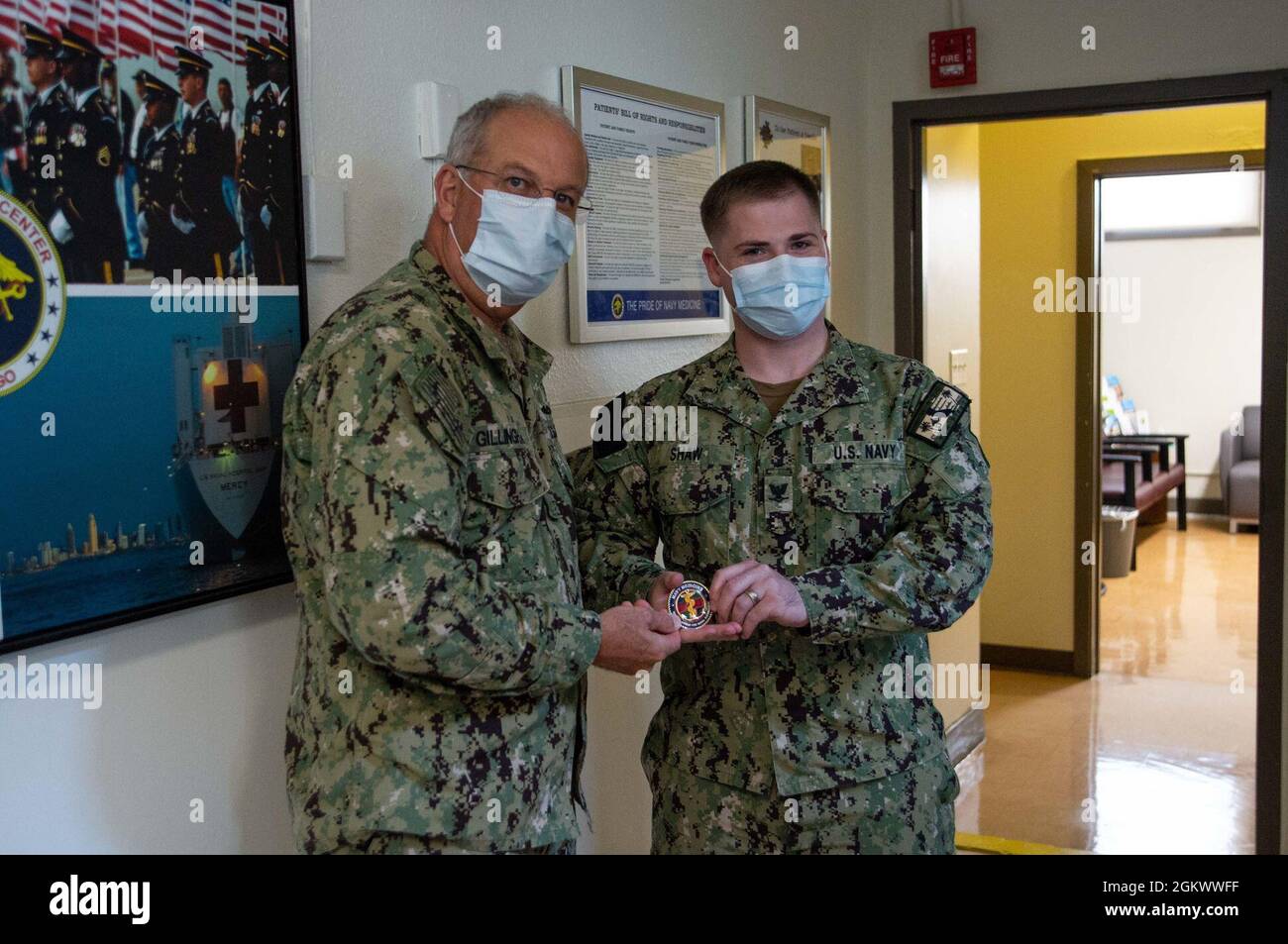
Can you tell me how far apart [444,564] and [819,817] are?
0.76 metres

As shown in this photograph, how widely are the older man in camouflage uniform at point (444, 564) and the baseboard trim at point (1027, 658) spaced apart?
14.1ft

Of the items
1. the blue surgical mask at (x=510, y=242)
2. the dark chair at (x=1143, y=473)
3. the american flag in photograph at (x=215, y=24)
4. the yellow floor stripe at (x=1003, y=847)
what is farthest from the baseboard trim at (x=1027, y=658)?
the american flag in photograph at (x=215, y=24)

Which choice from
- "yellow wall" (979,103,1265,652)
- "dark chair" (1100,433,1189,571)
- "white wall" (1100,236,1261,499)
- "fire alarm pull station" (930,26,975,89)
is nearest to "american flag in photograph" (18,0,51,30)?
"fire alarm pull station" (930,26,975,89)

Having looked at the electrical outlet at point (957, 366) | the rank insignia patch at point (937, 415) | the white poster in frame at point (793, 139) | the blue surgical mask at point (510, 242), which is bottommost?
the rank insignia patch at point (937, 415)

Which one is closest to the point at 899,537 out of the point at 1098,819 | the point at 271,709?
the point at 271,709

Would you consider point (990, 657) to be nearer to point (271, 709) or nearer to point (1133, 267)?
point (271, 709)

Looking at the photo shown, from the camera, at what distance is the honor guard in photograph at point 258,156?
1613 millimetres

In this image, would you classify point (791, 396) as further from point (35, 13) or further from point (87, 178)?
point (35, 13)

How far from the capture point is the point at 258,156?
1636mm

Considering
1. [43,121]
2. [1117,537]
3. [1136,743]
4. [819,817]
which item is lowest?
[1136,743]

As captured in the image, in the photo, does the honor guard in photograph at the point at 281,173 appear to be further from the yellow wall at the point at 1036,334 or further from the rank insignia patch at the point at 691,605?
the yellow wall at the point at 1036,334

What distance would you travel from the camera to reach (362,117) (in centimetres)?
186

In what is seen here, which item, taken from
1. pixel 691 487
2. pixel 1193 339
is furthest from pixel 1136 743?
pixel 1193 339
